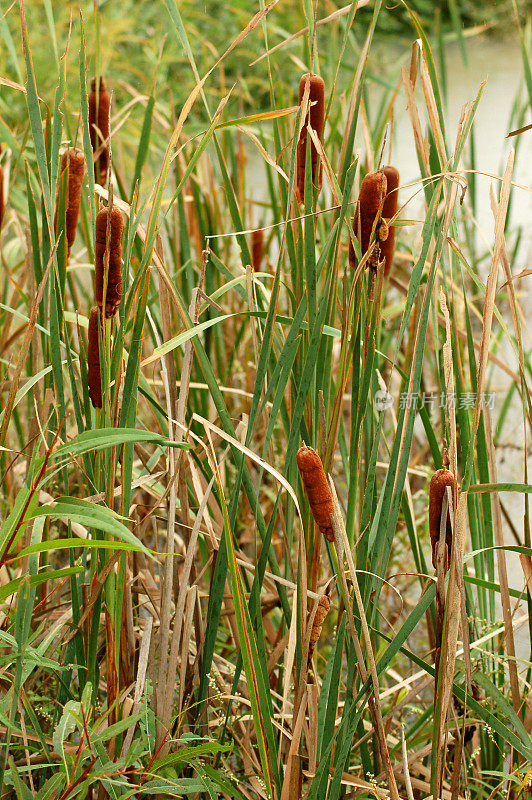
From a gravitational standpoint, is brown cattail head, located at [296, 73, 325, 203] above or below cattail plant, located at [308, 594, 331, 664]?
above

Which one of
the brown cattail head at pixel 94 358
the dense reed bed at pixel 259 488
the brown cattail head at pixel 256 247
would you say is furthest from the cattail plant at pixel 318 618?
the brown cattail head at pixel 256 247

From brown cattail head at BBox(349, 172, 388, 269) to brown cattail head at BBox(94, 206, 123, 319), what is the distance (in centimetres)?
13

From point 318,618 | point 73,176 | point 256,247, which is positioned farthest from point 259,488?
point 256,247

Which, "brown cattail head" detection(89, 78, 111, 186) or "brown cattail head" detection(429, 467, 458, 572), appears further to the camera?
"brown cattail head" detection(89, 78, 111, 186)

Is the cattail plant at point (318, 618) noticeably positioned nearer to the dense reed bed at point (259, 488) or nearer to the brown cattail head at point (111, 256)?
the dense reed bed at point (259, 488)

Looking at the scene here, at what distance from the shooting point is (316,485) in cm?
41

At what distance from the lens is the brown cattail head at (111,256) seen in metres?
0.43

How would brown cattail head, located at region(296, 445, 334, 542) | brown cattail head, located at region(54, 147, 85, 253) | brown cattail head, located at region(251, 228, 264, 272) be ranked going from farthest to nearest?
brown cattail head, located at region(251, 228, 264, 272)
brown cattail head, located at region(54, 147, 85, 253)
brown cattail head, located at region(296, 445, 334, 542)

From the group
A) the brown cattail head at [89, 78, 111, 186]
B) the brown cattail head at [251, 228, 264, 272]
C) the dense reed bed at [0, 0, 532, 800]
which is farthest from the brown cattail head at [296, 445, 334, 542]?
the brown cattail head at [251, 228, 264, 272]

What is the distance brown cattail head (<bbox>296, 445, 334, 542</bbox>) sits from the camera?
0.40 metres

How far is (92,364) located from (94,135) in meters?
0.32

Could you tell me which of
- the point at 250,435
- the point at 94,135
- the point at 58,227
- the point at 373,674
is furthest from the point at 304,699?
the point at 94,135

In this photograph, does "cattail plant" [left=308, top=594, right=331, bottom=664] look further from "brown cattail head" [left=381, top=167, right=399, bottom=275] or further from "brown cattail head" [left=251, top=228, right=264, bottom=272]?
"brown cattail head" [left=251, top=228, right=264, bottom=272]

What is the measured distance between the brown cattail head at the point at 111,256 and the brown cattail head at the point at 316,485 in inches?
5.3
